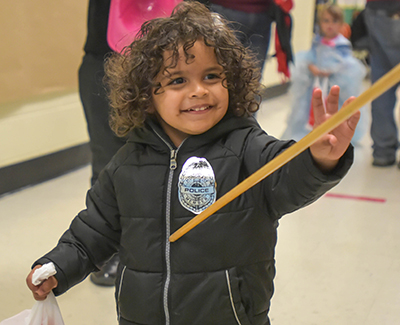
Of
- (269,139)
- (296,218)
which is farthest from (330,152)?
(296,218)

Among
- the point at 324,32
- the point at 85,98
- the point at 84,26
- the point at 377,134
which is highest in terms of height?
the point at 85,98

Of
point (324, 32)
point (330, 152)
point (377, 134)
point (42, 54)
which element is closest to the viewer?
point (330, 152)

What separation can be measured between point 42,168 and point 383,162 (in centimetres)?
175

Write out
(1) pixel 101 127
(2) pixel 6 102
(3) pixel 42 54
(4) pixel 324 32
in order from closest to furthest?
(1) pixel 101 127, (2) pixel 6 102, (3) pixel 42 54, (4) pixel 324 32

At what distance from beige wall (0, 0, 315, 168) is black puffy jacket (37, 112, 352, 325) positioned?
64.3 inches

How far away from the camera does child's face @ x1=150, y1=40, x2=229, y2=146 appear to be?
96 centimetres

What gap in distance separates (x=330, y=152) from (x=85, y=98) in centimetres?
97

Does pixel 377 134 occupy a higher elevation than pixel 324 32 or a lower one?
lower

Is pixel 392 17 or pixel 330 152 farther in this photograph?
pixel 392 17

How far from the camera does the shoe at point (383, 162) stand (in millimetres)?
2824

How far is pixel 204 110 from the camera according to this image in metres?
0.97

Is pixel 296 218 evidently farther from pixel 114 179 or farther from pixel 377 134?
pixel 114 179

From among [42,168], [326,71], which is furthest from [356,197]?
[42,168]

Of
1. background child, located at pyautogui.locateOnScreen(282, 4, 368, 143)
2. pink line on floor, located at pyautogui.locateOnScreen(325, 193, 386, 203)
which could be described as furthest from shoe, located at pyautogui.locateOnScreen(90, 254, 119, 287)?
background child, located at pyautogui.locateOnScreen(282, 4, 368, 143)
